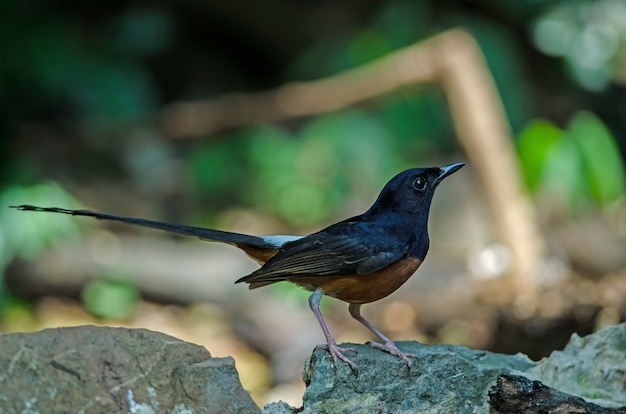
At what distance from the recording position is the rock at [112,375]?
3525 mm

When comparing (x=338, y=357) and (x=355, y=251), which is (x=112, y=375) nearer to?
(x=338, y=357)

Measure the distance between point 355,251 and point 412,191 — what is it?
1.70ft

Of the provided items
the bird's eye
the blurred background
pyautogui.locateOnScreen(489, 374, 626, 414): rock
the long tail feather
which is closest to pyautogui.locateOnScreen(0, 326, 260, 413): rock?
the long tail feather

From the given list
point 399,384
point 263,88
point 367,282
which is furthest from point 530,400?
point 263,88

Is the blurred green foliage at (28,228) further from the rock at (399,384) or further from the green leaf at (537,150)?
the rock at (399,384)

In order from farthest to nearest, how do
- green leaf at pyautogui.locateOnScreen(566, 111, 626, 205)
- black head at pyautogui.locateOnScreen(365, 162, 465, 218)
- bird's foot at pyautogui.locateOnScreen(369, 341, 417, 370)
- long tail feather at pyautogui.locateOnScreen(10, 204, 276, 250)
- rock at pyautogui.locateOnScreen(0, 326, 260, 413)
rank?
green leaf at pyautogui.locateOnScreen(566, 111, 626, 205) → black head at pyautogui.locateOnScreen(365, 162, 465, 218) → long tail feather at pyautogui.locateOnScreen(10, 204, 276, 250) → bird's foot at pyautogui.locateOnScreen(369, 341, 417, 370) → rock at pyautogui.locateOnScreen(0, 326, 260, 413)

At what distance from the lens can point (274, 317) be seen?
9477mm

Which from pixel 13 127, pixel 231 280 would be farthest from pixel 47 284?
pixel 13 127

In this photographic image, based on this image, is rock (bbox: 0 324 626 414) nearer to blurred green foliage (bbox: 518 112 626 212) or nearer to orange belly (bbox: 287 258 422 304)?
orange belly (bbox: 287 258 422 304)

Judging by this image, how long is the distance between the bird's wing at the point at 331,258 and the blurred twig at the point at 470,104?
4122mm

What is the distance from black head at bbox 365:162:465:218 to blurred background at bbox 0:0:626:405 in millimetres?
3364

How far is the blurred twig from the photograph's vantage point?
9289mm

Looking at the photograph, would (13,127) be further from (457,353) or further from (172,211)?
(457,353)

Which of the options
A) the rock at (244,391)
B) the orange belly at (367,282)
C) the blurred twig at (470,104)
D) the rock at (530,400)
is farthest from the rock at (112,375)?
the blurred twig at (470,104)
